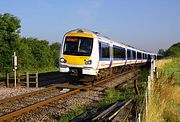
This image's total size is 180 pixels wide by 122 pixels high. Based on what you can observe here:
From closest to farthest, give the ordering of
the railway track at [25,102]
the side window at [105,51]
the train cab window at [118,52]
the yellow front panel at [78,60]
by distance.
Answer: the railway track at [25,102]
the yellow front panel at [78,60]
the side window at [105,51]
the train cab window at [118,52]

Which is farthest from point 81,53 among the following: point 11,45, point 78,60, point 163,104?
point 11,45

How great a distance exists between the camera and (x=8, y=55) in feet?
107

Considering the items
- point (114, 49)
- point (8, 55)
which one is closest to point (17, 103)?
point (114, 49)

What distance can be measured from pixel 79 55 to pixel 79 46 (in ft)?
1.83

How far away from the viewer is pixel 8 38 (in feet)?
109

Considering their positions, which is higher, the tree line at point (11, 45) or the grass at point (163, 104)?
the tree line at point (11, 45)

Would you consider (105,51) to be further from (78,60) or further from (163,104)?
(163,104)

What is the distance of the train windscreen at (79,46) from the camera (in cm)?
1900

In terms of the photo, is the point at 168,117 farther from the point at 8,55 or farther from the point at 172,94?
the point at 8,55

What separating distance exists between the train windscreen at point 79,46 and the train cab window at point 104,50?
121cm

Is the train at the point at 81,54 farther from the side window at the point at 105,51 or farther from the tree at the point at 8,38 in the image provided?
the tree at the point at 8,38

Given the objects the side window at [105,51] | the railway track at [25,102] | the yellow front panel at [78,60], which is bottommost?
the railway track at [25,102]

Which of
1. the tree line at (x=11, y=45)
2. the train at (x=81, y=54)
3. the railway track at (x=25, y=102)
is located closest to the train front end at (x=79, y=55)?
the train at (x=81, y=54)

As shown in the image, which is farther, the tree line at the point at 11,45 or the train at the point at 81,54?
the tree line at the point at 11,45
